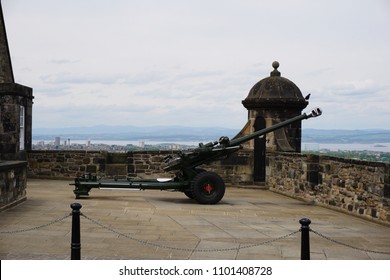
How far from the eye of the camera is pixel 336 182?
13.0 metres

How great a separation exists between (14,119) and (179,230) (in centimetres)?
882

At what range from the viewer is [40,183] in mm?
17047

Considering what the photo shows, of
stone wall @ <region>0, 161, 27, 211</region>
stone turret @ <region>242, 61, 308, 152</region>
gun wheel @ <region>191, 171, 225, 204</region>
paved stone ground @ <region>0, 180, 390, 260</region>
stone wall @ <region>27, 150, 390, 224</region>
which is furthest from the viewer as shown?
stone turret @ <region>242, 61, 308, 152</region>

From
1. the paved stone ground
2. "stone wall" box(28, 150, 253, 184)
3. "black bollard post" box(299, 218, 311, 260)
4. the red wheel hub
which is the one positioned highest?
"stone wall" box(28, 150, 253, 184)

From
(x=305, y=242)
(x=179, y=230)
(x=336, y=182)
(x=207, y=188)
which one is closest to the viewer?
(x=305, y=242)

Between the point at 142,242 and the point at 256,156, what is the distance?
32.4 ft

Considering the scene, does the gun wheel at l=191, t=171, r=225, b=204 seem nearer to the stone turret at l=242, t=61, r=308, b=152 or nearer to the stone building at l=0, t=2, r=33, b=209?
the stone building at l=0, t=2, r=33, b=209

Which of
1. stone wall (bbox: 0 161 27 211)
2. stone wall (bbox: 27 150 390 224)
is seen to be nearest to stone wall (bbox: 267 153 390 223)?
stone wall (bbox: 27 150 390 224)

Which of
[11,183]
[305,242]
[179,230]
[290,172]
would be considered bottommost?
[179,230]

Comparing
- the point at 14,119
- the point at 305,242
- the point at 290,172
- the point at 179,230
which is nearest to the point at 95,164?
the point at 14,119

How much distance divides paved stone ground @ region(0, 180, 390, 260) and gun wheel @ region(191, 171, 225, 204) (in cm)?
21

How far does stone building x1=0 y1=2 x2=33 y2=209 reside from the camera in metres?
12.5

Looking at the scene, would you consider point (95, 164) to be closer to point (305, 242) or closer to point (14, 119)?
Result: point (14, 119)
